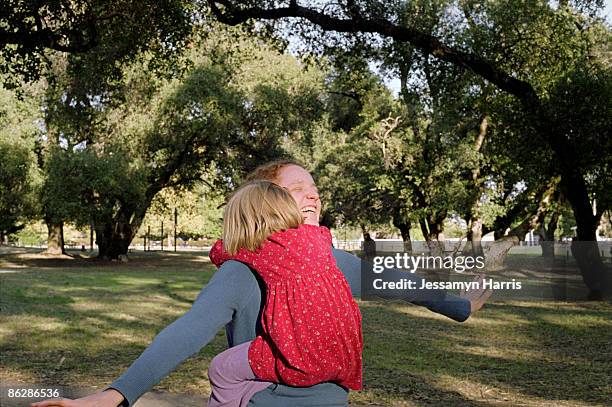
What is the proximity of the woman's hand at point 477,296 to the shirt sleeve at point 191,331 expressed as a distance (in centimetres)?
99

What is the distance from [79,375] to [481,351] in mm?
5706

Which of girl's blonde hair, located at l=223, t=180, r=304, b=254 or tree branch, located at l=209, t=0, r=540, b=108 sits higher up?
tree branch, located at l=209, t=0, r=540, b=108

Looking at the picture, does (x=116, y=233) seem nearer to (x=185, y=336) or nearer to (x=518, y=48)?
(x=518, y=48)

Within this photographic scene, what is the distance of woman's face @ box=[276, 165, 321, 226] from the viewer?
2.44m

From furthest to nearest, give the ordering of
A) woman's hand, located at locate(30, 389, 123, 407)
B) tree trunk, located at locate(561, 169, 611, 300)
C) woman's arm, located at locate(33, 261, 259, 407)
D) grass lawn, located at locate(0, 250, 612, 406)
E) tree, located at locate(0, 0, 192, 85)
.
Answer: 1. tree trunk, located at locate(561, 169, 611, 300)
2. tree, located at locate(0, 0, 192, 85)
3. grass lawn, located at locate(0, 250, 612, 406)
4. woman's arm, located at locate(33, 261, 259, 407)
5. woman's hand, located at locate(30, 389, 123, 407)

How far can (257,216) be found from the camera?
2.21m

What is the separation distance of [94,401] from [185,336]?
301 mm

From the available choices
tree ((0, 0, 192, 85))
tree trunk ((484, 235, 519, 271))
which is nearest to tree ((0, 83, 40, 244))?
tree ((0, 0, 192, 85))

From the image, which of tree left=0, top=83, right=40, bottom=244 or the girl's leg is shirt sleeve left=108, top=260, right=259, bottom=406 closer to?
the girl's leg

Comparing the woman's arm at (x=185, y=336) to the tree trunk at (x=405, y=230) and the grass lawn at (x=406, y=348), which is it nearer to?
the grass lawn at (x=406, y=348)

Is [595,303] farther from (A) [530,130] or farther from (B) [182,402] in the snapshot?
(B) [182,402]

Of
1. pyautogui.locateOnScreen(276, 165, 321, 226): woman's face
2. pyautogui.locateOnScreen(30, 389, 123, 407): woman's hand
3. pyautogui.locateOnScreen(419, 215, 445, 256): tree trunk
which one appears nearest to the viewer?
pyautogui.locateOnScreen(30, 389, 123, 407): woman's hand

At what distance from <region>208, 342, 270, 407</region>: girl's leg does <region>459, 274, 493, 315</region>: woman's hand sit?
3.16ft

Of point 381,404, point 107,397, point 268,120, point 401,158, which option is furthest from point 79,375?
point 268,120
